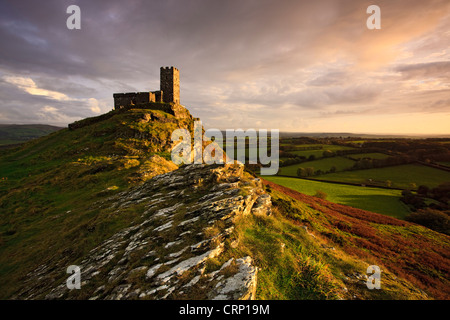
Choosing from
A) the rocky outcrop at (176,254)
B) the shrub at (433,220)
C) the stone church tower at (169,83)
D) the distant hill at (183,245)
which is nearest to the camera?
the rocky outcrop at (176,254)

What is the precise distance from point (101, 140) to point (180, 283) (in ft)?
115

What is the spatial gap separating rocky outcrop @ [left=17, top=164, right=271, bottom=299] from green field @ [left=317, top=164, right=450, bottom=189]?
218ft

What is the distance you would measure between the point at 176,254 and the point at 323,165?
288ft

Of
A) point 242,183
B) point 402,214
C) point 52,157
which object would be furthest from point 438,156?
point 52,157

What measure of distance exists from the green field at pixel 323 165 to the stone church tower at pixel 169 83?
180ft

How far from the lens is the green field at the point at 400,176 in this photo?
58.0 m

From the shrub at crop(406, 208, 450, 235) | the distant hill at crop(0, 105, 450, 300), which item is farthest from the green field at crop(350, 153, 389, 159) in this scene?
the distant hill at crop(0, 105, 450, 300)

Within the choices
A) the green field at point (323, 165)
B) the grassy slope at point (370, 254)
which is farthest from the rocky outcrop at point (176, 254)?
the green field at point (323, 165)

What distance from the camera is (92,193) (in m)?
18.2

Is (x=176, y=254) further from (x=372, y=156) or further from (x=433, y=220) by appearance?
(x=372, y=156)

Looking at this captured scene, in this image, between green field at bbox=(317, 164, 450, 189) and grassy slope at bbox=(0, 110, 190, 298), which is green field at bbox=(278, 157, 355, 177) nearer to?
green field at bbox=(317, 164, 450, 189)

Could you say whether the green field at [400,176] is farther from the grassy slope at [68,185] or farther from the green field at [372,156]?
the grassy slope at [68,185]

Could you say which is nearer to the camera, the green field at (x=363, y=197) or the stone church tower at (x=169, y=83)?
the green field at (x=363, y=197)
